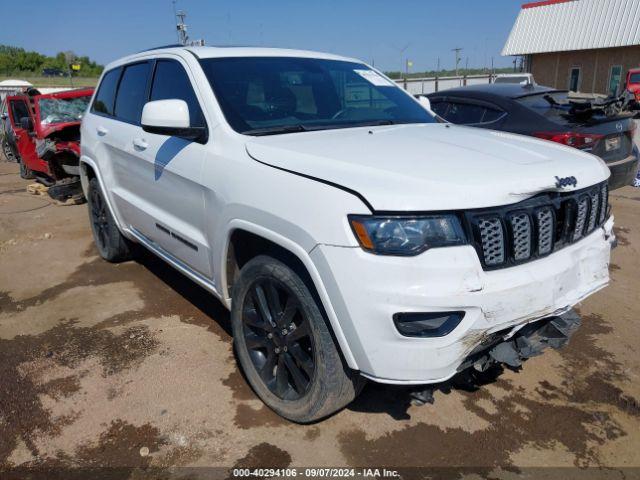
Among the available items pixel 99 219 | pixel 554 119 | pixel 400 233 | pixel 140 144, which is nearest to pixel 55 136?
pixel 99 219

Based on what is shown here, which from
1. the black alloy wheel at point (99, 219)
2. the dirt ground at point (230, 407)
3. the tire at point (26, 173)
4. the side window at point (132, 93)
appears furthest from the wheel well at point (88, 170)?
the tire at point (26, 173)

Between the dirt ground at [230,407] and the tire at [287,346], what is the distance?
0.63 ft

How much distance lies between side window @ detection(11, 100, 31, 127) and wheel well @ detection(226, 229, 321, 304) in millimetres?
8893

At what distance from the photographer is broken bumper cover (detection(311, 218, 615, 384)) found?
2029mm

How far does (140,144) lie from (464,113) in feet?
14.2

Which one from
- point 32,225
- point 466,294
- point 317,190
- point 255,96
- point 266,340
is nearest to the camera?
point 466,294

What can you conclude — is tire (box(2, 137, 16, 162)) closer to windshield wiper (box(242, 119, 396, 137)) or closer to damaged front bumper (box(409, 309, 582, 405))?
windshield wiper (box(242, 119, 396, 137))

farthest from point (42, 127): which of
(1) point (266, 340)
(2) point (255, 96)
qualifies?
(1) point (266, 340)

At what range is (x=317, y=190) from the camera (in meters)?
2.21

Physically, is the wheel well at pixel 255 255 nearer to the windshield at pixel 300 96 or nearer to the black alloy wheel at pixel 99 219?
the windshield at pixel 300 96

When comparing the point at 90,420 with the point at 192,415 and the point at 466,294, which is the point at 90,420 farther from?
the point at 466,294

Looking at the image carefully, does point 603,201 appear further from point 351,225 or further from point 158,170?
point 158,170

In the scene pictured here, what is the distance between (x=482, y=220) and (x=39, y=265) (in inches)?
195

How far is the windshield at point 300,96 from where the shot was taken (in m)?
3.03
